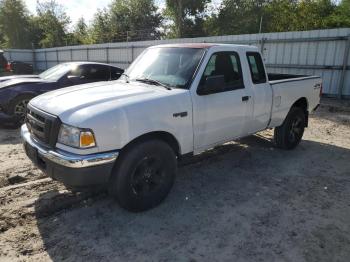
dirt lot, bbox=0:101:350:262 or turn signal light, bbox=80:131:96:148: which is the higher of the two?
turn signal light, bbox=80:131:96:148

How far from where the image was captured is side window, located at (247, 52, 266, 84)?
5.33 metres

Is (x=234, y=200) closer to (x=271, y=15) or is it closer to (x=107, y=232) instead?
(x=107, y=232)

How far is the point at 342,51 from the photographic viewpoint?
12062mm

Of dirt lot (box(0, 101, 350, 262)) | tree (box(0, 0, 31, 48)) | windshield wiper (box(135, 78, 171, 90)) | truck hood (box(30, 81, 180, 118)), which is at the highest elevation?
tree (box(0, 0, 31, 48))

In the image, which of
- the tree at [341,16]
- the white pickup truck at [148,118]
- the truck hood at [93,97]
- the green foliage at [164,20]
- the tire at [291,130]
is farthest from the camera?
the green foliage at [164,20]

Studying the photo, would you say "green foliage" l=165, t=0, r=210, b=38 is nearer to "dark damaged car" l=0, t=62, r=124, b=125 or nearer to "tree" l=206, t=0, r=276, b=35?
"tree" l=206, t=0, r=276, b=35

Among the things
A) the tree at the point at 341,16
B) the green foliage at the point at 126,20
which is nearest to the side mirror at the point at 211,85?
the tree at the point at 341,16

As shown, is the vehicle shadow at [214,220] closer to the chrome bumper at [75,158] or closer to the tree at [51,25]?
the chrome bumper at [75,158]

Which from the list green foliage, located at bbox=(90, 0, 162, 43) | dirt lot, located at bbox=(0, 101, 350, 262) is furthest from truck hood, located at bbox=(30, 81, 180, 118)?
green foliage, located at bbox=(90, 0, 162, 43)

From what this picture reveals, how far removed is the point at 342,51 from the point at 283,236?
10546 mm

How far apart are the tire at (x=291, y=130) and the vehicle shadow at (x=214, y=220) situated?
3.07 feet

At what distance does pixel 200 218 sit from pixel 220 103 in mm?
1608

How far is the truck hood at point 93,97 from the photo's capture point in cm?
360

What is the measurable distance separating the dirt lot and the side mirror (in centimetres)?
140
